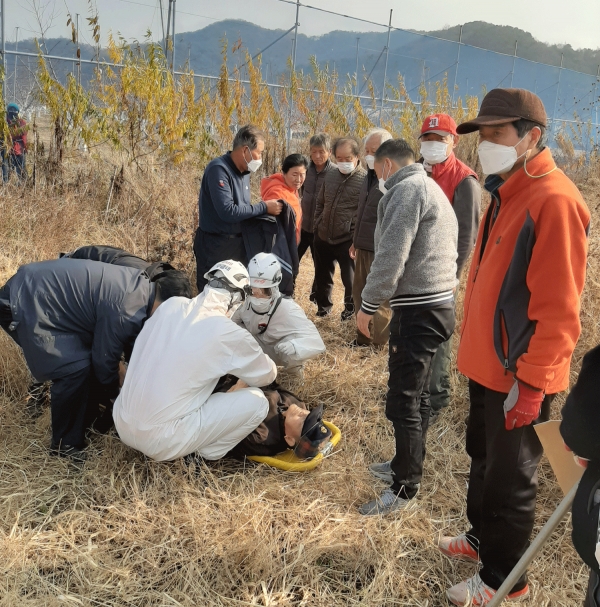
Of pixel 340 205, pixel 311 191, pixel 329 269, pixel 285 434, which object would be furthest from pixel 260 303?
pixel 311 191

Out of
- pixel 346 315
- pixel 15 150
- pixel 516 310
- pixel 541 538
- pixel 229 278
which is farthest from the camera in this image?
pixel 15 150

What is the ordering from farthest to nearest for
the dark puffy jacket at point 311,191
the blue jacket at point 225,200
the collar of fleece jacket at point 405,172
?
the dark puffy jacket at point 311,191, the blue jacket at point 225,200, the collar of fleece jacket at point 405,172

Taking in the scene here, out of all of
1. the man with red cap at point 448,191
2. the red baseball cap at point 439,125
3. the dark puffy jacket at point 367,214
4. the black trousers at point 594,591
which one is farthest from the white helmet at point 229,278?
the black trousers at point 594,591

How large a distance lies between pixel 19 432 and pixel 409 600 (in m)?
Result: 2.47

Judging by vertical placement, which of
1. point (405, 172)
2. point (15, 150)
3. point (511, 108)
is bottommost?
point (15, 150)

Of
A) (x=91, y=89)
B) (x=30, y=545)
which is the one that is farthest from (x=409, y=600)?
(x=91, y=89)

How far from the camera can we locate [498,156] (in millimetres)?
2041

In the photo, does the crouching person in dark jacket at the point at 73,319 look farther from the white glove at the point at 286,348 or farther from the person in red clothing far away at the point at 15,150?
the person in red clothing far away at the point at 15,150

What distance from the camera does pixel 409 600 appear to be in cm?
235

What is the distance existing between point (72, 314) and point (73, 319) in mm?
29

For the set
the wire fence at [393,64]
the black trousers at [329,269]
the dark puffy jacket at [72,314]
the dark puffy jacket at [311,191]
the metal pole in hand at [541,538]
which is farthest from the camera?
the wire fence at [393,64]

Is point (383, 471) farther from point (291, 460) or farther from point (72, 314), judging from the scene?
point (72, 314)

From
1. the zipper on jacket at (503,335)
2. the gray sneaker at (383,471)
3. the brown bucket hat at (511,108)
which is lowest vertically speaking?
the gray sneaker at (383,471)

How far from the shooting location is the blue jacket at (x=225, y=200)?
4262mm
